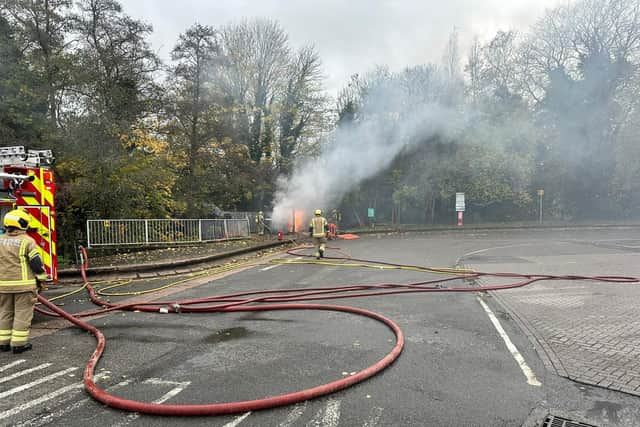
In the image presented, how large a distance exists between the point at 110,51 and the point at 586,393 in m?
19.2

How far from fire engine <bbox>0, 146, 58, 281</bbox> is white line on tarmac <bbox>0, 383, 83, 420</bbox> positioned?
3.28m

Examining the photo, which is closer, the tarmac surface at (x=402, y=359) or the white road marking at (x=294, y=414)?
the white road marking at (x=294, y=414)

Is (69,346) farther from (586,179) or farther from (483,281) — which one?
(586,179)

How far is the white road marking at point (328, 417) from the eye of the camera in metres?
2.86

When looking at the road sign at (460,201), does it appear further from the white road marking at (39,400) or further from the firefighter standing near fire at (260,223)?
the white road marking at (39,400)

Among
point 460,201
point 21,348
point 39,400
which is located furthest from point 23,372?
point 460,201

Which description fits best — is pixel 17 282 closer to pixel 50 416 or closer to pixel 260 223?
pixel 50 416

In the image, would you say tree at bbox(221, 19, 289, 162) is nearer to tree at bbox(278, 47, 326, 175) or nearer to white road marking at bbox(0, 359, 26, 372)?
tree at bbox(278, 47, 326, 175)

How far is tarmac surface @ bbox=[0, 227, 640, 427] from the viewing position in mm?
3027

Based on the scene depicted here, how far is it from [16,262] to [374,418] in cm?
424

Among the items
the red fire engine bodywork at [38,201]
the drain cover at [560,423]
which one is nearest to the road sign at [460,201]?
the red fire engine bodywork at [38,201]

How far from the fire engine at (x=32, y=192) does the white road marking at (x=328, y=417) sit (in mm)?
5106

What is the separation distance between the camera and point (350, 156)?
80.5 feet

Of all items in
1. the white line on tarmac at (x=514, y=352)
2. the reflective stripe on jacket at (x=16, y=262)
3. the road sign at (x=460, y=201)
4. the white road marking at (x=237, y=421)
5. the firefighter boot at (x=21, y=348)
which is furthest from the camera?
the road sign at (x=460, y=201)
